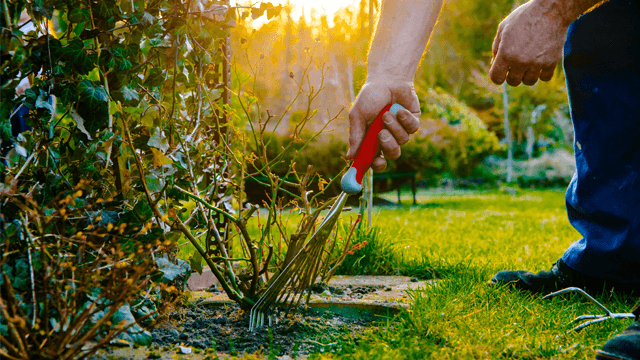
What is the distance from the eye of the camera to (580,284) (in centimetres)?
211

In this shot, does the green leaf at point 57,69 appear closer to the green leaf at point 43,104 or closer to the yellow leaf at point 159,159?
the green leaf at point 43,104

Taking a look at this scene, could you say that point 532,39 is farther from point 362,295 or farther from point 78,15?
point 78,15

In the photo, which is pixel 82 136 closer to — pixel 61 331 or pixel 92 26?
pixel 92 26

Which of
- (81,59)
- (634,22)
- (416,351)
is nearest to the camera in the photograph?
(81,59)

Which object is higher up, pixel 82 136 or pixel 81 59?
pixel 81 59

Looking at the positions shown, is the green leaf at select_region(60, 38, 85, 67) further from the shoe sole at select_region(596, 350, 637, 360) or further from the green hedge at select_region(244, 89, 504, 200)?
the green hedge at select_region(244, 89, 504, 200)

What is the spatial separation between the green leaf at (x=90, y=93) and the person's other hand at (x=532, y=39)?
1.22 m

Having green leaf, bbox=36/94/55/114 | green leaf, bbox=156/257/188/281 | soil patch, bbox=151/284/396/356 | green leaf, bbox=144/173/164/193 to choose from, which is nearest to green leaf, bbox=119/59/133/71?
green leaf, bbox=36/94/55/114

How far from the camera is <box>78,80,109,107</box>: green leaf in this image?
1.30 m

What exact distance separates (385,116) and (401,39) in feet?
0.89

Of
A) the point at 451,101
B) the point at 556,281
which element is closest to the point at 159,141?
the point at 556,281

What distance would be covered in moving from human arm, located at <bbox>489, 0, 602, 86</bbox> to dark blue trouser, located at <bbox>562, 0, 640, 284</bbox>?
48cm

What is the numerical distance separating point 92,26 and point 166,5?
0.25 m

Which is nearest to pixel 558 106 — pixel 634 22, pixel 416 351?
pixel 634 22
